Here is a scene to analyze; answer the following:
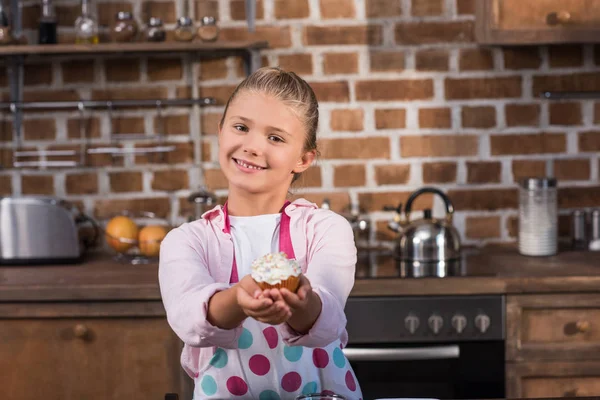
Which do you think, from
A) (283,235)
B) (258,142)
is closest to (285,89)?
(258,142)

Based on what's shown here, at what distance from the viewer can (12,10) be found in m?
2.64

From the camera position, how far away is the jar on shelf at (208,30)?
2504 millimetres

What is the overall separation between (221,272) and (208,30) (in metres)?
1.33

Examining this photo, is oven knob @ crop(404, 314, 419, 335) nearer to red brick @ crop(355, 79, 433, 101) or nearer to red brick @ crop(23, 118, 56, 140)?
red brick @ crop(355, 79, 433, 101)

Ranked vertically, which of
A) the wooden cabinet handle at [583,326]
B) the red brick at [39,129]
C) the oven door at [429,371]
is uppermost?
the red brick at [39,129]

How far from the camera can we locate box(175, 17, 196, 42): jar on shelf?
2516 mm

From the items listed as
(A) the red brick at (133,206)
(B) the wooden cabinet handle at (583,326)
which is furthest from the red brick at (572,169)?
(A) the red brick at (133,206)

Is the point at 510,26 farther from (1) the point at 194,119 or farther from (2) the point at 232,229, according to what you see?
(2) the point at 232,229

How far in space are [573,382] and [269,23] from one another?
1404 mm

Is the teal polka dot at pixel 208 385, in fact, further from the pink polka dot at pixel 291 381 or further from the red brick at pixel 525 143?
the red brick at pixel 525 143

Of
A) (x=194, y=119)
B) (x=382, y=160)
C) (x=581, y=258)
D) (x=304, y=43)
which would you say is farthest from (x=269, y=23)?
(x=581, y=258)

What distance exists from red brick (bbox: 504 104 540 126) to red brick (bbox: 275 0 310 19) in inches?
28.2

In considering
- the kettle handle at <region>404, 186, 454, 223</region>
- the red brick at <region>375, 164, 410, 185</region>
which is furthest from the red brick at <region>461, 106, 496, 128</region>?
the kettle handle at <region>404, 186, 454, 223</region>

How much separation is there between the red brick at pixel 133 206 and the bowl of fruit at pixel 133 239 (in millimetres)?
114
